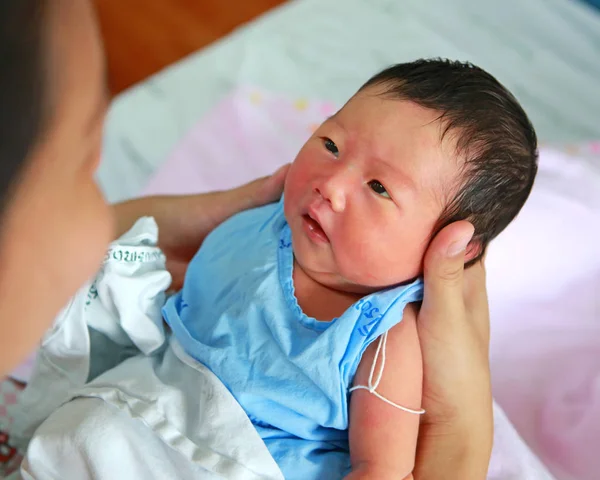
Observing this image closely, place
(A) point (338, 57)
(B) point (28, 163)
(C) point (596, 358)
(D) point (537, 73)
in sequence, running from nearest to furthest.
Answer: (B) point (28, 163) → (C) point (596, 358) → (D) point (537, 73) → (A) point (338, 57)

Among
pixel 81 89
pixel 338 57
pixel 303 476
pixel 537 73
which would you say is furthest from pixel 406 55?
pixel 81 89

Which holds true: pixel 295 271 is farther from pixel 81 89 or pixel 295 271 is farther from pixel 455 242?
pixel 81 89

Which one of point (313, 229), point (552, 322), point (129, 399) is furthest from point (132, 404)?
point (552, 322)

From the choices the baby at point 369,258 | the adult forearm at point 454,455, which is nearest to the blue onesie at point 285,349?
the baby at point 369,258

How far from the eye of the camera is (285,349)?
2.62 ft

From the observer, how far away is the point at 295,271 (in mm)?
867

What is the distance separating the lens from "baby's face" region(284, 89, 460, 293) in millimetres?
769

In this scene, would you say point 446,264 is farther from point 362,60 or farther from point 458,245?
point 362,60

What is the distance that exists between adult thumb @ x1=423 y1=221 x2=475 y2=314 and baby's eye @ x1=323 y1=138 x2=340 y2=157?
0.16m

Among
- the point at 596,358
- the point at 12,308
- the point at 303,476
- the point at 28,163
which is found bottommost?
the point at 303,476

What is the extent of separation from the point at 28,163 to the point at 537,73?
1.47 m

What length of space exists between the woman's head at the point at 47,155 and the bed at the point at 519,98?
81 centimetres

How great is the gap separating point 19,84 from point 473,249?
2.04ft

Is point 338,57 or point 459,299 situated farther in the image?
point 338,57
